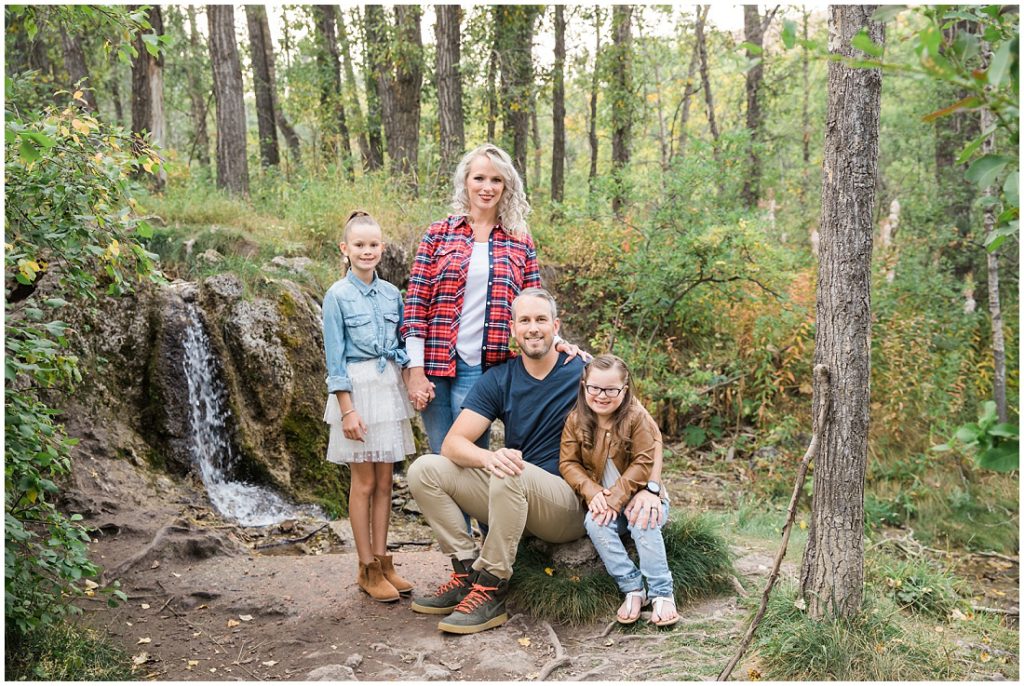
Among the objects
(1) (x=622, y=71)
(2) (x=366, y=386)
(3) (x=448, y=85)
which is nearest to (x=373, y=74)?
(3) (x=448, y=85)

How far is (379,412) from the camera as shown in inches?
164

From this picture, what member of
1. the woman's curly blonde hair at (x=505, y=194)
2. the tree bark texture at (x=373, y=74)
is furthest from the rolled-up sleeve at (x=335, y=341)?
the tree bark texture at (x=373, y=74)

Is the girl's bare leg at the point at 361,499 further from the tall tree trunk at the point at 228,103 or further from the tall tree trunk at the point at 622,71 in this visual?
the tall tree trunk at the point at 622,71

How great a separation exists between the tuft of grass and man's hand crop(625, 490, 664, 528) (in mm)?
2279

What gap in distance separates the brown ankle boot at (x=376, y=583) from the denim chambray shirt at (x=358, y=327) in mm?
991

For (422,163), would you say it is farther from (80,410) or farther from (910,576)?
(910,576)

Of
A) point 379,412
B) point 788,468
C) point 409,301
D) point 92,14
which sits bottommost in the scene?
point 788,468

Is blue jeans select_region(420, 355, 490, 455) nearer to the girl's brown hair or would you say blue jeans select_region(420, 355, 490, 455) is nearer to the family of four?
the family of four

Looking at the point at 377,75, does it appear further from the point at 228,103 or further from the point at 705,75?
the point at 705,75

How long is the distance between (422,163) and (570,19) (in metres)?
4.61

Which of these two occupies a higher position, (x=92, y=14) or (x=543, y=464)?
(x=92, y=14)

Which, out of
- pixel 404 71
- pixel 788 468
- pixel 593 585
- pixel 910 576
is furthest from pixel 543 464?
pixel 404 71

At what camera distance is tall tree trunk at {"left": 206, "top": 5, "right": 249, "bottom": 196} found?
37.8 ft

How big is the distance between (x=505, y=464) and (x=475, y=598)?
0.68m
